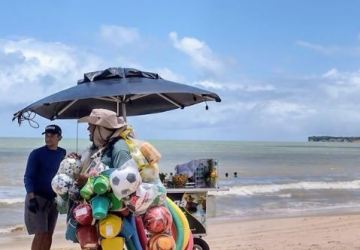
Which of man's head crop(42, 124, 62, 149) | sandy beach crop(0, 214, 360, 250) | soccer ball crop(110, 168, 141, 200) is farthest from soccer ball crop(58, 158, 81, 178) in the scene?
sandy beach crop(0, 214, 360, 250)

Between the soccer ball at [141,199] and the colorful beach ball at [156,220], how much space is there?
0.09 m

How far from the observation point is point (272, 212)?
15836 millimetres

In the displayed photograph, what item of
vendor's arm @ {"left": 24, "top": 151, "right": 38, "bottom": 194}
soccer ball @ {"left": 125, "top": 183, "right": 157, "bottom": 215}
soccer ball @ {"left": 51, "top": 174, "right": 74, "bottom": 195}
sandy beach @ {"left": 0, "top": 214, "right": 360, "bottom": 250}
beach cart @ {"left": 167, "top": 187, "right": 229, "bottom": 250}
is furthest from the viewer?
sandy beach @ {"left": 0, "top": 214, "right": 360, "bottom": 250}

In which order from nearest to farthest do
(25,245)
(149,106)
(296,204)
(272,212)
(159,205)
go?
(159,205) < (149,106) < (25,245) < (272,212) < (296,204)

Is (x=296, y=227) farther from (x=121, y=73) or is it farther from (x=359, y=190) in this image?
(x=359, y=190)

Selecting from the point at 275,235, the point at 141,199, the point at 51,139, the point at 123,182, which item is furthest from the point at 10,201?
the point at 123,182

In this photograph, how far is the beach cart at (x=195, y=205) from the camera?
659 centimetres

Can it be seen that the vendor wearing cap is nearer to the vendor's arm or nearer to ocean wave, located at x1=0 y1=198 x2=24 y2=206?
the vendor's arm

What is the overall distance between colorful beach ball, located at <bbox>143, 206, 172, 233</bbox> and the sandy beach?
475cm

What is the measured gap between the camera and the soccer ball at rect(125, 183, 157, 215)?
4.56 metres

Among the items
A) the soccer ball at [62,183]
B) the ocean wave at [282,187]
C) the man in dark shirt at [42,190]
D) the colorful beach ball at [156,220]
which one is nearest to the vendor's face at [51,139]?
the man in dark shirt at [42,190]

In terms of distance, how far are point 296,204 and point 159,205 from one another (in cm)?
1353

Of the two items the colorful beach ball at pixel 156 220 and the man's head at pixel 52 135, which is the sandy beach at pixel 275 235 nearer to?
the man's head at pixel 52 135

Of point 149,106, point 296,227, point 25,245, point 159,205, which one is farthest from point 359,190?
point 159,205
